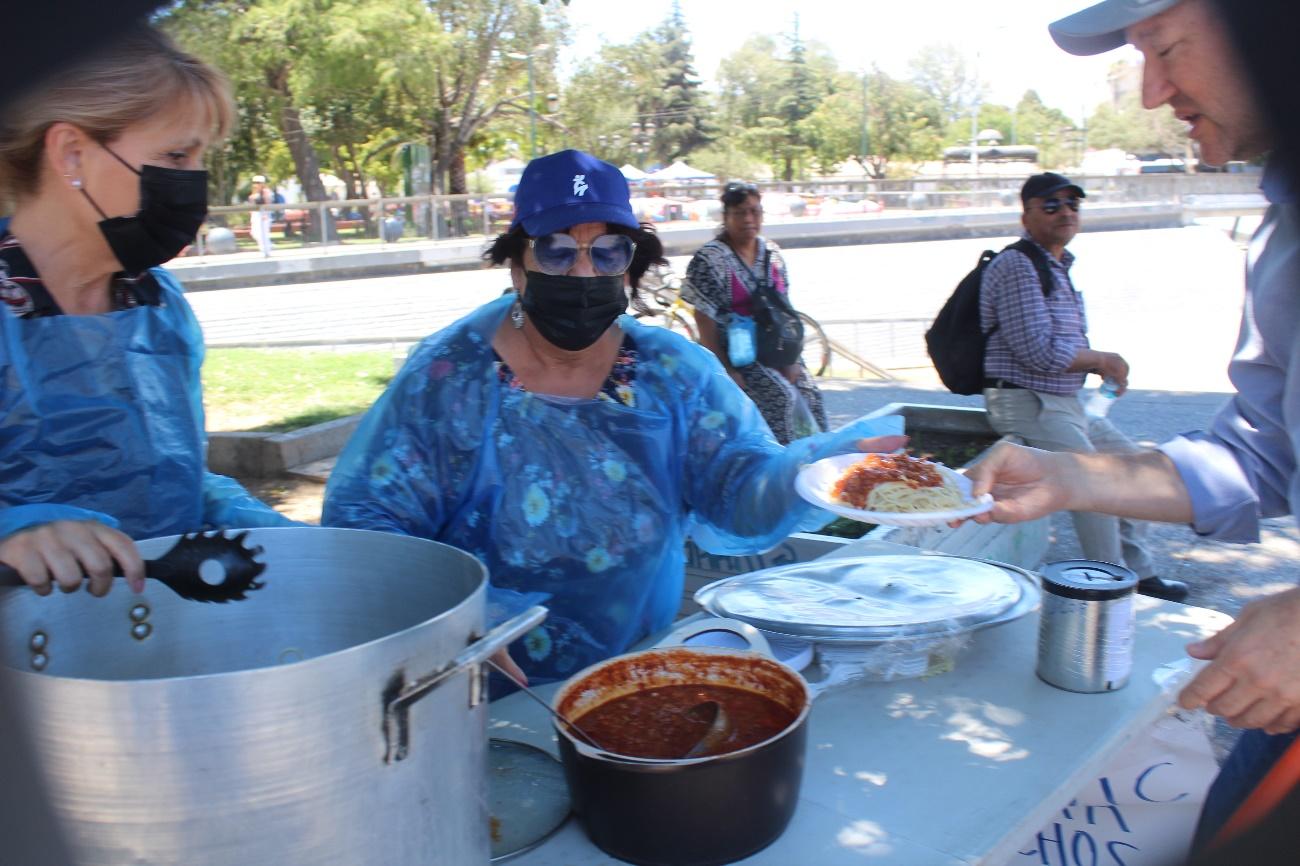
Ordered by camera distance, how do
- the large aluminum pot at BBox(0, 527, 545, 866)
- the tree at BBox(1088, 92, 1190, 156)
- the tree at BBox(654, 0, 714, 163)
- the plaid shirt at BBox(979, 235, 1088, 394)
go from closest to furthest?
the large aluminum pot at BBox(0, 527, 545, 866), the plaid shirt at BBox(979, 235, 1088, 394), the tree at BBox(1088, 92, 1190, 156), the tree at BBox(654, 0, 714, 163)

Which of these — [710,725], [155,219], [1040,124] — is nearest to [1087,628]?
[710,725]

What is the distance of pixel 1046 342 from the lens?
4727mm

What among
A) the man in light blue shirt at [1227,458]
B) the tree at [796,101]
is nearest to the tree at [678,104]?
the tree at [796,101]

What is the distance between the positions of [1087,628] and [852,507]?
1.54 ft

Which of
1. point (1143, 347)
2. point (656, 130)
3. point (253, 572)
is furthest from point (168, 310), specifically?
point (656, 130)

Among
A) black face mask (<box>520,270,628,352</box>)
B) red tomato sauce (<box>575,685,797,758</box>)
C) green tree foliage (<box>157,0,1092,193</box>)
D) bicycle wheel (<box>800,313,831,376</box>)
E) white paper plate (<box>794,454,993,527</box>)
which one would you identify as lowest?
bicycle wheel (<box>800,313,831,376</box>)

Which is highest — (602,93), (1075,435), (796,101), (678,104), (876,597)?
(678,104)

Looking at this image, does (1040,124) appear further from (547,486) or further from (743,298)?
(547,486)

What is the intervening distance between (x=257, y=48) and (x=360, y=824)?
31.7 meters

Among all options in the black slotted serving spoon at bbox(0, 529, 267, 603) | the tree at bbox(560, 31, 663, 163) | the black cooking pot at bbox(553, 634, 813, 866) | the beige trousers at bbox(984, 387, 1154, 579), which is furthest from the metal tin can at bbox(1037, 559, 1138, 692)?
the tree at bbox(560, 31, 663, 163)

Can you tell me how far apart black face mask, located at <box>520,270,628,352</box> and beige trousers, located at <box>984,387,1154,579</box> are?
3.01 meters

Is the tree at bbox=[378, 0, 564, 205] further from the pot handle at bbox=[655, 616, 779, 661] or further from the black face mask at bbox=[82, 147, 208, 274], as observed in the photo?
the pot handle at bbox=[655, 616, 779, 661]

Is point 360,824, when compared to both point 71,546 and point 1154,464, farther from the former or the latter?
point 1154,464

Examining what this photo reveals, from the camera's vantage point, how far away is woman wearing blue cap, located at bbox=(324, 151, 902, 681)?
2.19 metres
